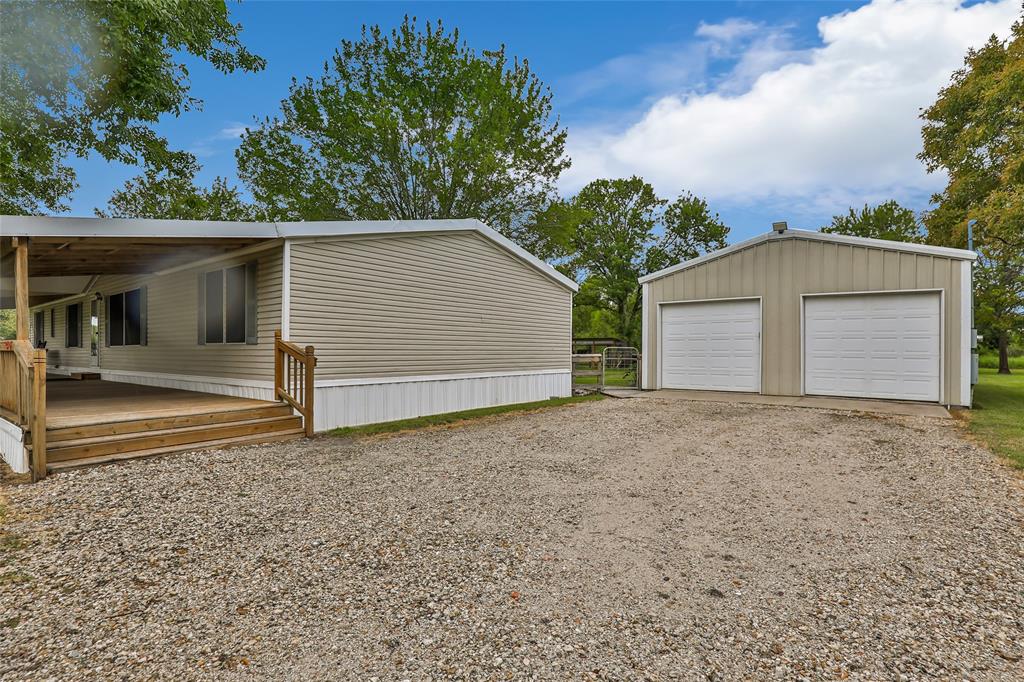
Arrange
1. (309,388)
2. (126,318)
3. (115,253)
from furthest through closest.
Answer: (126,318), (115,253), (309,388)

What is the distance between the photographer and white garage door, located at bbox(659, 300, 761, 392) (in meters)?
10.6

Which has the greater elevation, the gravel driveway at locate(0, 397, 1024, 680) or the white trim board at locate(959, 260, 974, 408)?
the white trim board at locate(959, 260, 974, 408)

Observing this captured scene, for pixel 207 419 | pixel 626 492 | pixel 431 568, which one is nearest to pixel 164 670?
pixel 431 568

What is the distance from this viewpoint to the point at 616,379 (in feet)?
53.4

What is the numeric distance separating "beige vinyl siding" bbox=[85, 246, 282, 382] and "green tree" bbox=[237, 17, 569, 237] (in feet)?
32.8

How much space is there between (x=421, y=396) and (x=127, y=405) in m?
4.23

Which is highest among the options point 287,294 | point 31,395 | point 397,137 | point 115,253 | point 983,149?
point 397,137

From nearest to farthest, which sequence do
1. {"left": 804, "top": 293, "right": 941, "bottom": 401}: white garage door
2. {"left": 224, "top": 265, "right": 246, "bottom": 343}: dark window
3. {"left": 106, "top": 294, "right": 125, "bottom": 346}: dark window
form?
{"left": 224, "top": 265, "right": 246, "bottom": 343}: dark window, {"left": 804, "top": 293, "right": 941, "bottom": 401}: white garage door, {"left": 106, "top": 294, "right": 125, "bottom": 346}: dark window

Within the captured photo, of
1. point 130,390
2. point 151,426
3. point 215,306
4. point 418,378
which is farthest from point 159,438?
point 130,390

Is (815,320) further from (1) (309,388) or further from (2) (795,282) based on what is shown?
(1) (309,388)

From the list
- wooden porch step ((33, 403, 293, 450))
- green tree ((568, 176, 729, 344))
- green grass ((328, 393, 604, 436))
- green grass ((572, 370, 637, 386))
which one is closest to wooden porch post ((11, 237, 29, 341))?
wooden porch step ((33, 403, 293, 450))

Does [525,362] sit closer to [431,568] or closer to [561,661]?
[431,568]

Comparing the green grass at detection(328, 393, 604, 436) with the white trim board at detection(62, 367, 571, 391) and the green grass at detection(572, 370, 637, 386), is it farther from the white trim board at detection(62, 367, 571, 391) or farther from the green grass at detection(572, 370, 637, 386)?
the green grass at detection(572, 370, 637, 386)

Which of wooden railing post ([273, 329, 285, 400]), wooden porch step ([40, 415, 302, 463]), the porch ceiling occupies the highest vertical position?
the porch ceiling
